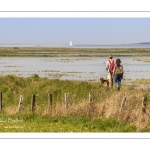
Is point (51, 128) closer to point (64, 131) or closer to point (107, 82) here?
point (64, 131)

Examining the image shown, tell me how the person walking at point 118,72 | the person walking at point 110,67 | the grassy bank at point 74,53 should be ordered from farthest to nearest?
1. the grassy bank at point 74,53
2. the person walking at point 110,67
3. the person walking at point 118,72

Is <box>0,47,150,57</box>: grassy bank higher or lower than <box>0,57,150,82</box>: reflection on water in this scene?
higher

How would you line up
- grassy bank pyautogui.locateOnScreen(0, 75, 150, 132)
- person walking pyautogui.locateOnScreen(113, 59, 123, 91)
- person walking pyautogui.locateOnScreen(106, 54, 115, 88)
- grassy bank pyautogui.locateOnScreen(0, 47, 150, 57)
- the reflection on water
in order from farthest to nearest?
grassy bank pyautogui.locateOnScreen(0, 47, 150, 57), the reflection on water, person walking pyautogui.locateOnScreen(106, 54, 115, 88), person walking pyautogui.locateOnScreen(113, 59, 123, 91), grassy bank pyautogui.locateOnScreen(0, 75, 150, 132)

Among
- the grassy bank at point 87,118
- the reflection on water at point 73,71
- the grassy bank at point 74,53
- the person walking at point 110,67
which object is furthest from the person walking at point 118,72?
the grassy bank at point 74,53

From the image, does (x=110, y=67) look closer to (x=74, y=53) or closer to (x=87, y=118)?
(x=87, y=118)

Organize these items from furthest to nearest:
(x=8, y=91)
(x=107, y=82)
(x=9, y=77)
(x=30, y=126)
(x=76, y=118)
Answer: (x=9, y=77), (x=8, y=91), (x=107, y=82), (x=76, y=118), (x=30, y=126)

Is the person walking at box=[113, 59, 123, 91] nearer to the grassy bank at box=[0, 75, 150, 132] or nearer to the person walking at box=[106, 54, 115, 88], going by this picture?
the person walking at box=[106, 54, 115, 88]

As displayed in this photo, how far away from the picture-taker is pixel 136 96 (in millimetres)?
16359

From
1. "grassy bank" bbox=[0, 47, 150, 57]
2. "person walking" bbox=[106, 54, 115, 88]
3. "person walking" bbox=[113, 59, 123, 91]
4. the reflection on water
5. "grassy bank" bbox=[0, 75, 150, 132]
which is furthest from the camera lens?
"grassy bank" bbox=[0, 47, 150, 57]

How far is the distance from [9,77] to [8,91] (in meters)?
2.05

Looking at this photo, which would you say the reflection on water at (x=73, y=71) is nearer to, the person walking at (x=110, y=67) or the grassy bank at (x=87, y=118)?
the person walking at (x=110, y=67)

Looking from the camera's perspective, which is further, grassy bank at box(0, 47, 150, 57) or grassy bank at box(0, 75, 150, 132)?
grassy bank at box(0, 47, 150, 57)

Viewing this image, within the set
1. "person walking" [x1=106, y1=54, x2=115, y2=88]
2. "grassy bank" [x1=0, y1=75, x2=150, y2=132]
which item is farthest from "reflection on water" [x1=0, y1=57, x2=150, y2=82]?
"grassy bank" [x1=0, y1=75, x2=150, y2=132]
